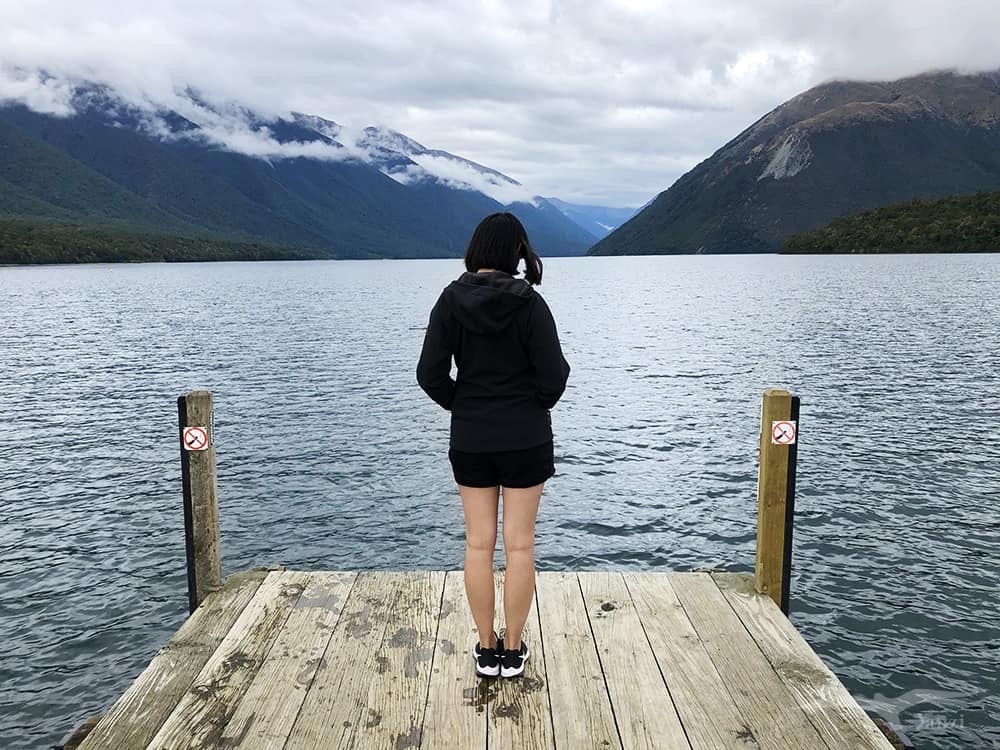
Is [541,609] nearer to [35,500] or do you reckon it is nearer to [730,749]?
[730,749]

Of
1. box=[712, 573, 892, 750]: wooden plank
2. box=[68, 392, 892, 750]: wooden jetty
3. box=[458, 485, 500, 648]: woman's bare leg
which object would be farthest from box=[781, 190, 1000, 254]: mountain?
box=[458, 485, 500, 648]: woman's bare leg

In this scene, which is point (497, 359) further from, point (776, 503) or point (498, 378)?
point (776, 503)

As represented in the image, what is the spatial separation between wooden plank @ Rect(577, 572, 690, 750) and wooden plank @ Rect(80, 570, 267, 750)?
3220 millimetres

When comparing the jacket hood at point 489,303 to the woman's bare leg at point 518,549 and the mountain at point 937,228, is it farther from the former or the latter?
the mountain at point 937,228

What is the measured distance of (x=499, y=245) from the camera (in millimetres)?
5098

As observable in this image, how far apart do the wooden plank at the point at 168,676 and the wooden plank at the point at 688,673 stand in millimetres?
3666

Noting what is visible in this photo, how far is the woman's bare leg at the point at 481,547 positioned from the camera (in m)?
5.25

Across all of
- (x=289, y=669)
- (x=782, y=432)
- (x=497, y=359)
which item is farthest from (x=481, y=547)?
(x=782, y=432)

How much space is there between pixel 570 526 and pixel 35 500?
11.7 m

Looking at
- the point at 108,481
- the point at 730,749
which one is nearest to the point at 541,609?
the point at 730,749

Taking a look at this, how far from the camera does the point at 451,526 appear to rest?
1543 centimetres

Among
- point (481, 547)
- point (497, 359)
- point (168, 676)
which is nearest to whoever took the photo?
point (497, 359)

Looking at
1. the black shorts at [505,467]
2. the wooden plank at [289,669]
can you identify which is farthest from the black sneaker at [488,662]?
Result: the black shorts at [505,467]

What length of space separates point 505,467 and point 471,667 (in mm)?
1815
